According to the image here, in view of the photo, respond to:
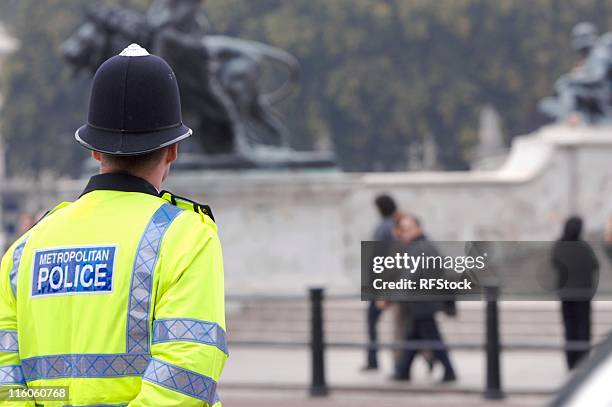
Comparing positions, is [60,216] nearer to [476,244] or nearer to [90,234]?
[90,234]

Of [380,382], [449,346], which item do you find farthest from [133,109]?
[380,382]

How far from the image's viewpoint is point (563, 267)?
39.2 ft

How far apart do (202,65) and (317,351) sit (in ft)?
22.9

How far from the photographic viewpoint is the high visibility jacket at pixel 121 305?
285 centimetres

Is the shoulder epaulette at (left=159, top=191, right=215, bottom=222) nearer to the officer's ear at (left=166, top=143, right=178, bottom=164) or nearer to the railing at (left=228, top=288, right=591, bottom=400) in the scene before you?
the officer's ear at (left=166, top=143, right=178, bottom=164)

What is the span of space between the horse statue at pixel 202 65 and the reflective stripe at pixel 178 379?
14275 millimetres

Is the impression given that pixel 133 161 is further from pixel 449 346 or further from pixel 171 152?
pixel 449 346

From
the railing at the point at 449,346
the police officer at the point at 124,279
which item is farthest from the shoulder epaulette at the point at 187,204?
the railing at the point at 449,346

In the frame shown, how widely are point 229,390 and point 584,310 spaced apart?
10.2 feet

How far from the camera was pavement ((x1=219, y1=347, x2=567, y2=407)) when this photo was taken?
11594 millimetres

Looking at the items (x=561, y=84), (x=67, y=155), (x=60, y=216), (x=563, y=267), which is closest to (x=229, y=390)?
(x=563, y=267)

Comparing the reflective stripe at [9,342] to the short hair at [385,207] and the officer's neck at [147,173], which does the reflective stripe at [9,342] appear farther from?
the short hair at [385,207]

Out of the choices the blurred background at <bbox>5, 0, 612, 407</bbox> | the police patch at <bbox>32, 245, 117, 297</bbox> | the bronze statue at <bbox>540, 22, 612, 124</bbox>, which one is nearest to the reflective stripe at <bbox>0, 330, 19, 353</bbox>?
the police patch at <bbox>32, 245, 117, 297</bbox>

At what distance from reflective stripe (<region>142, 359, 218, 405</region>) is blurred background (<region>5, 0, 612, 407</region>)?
0.86 m
